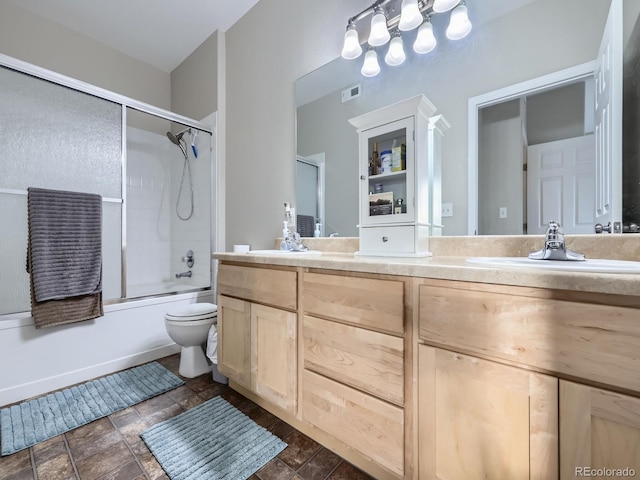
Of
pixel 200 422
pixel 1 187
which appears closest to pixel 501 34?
pixel 200 422

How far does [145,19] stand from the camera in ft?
7.54

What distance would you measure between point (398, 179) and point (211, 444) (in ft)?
4.71

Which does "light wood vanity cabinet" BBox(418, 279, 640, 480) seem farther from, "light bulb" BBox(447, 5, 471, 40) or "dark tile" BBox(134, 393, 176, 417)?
"dark tile" BBox(134, 393, 176, 417)

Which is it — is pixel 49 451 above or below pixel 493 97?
below

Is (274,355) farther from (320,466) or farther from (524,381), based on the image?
(524,381)

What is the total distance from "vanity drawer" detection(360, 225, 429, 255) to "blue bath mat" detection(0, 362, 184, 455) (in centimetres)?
143

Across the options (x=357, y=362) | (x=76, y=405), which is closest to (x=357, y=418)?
(x=357, y=362)

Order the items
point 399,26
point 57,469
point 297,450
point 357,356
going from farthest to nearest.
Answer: point 399,26 < point 297,450 < point 57,469 < point 357,356

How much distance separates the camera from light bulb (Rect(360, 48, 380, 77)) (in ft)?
5.13

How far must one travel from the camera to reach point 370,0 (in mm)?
1555

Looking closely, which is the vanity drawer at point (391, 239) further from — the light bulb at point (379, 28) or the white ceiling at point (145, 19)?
the white ceiling at point (145, 19)

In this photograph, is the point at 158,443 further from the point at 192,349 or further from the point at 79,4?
the point at 79,4

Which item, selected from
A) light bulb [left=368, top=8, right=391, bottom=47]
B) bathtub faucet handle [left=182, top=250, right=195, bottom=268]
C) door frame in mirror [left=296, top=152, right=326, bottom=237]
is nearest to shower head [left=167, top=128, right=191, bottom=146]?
bathtub faucet handle [left=182, top=250, right=195, bottom=268]

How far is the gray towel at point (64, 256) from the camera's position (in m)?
1.61
